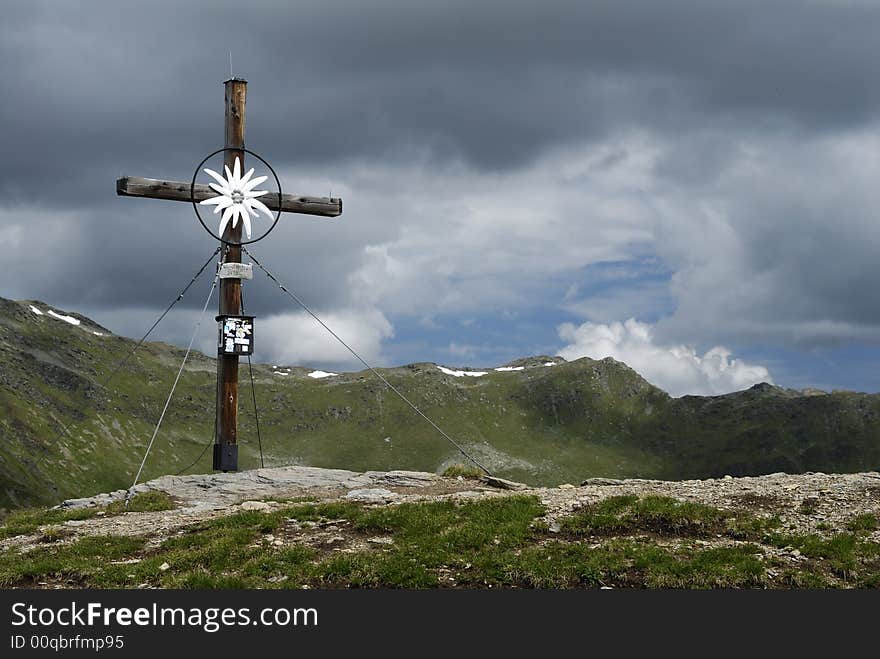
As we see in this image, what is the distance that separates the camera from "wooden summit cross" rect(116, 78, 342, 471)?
1221 inches

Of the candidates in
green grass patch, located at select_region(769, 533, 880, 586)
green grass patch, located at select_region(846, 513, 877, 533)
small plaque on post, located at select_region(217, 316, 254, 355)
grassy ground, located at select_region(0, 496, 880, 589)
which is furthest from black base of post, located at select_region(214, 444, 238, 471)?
green grass patch, located at select_region(846, 513, 877, 533)

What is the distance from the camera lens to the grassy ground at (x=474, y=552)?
15.9m

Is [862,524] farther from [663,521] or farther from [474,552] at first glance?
[474,552]

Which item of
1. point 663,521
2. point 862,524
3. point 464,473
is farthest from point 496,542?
point 464,473

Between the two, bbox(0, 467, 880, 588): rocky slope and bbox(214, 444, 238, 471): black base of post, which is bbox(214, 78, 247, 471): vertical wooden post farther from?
bbox(0, 467, 880, 588): rocky slope

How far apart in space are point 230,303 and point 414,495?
11.4 meters

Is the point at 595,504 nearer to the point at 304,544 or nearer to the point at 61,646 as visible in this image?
the point at 304,544

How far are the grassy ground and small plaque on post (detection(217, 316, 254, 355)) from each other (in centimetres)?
1116

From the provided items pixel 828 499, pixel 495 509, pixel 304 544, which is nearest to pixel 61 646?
pixel 304 544

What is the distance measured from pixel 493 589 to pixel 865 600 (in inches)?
259

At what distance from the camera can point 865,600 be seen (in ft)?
49.1

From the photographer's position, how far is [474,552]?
56.1 ft

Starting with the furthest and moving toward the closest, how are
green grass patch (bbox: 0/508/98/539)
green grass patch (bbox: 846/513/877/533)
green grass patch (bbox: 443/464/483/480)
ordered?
1. green grass patch (bbox: 443/464/483/480)
2. green grass patch (bbox: 0/508/98/539)
3. green grass patch (bbox: 846/513/877/533)

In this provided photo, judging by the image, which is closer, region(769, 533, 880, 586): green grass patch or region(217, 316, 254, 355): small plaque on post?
region(769, 533, 880, 586): green grass patch
